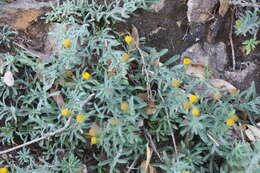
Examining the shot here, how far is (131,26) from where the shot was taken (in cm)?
290

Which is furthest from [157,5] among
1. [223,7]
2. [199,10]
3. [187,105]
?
[187,105]

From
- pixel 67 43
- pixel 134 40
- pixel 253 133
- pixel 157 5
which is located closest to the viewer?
pixel 67 43

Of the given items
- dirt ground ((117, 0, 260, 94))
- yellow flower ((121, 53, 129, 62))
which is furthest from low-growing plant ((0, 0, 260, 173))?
dirt ground ((117, 0, 260, 94))

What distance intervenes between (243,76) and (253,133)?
0.50 meters

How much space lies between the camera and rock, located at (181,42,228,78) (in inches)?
114

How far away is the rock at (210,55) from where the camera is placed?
2.90 m

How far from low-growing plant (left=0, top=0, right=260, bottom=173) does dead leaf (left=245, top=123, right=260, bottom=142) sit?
0.24 feet

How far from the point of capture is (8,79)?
105 inches

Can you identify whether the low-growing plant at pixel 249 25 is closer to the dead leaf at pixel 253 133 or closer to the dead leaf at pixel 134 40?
the dead leaf at pixel 253 133

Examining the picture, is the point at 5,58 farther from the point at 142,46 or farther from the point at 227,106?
the point at 227,106

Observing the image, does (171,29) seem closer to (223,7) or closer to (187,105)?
(223,7)

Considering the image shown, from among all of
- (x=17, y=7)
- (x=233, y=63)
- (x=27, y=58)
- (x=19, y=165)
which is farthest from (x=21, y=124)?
(x=233, y=63)

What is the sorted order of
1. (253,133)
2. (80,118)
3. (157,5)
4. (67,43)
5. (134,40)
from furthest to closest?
(157,5) < (134,40) < (253,133) < (67,43) < (80,118)

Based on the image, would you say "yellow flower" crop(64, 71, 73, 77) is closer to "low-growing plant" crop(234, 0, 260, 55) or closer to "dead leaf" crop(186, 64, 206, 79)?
"dead leaf" crop(186, 64, 206, 79)
